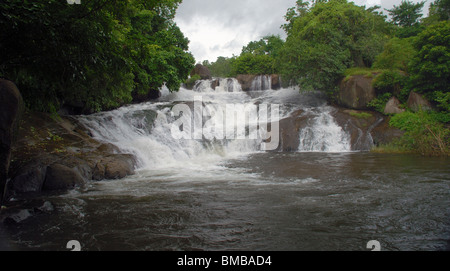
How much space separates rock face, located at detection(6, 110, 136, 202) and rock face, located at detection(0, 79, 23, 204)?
2810 mm

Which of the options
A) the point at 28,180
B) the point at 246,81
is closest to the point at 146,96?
the point at 246,81

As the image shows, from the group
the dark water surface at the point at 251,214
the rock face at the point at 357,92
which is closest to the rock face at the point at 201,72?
the rock face at the point at 357,92

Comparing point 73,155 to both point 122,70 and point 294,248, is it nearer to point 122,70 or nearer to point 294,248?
point 122,70

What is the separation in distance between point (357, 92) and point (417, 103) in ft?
11.2

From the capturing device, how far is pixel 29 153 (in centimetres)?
775

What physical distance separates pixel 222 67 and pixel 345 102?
45504 millimetres

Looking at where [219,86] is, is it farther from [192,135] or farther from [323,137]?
[323,137]

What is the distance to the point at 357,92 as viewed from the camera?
17.7m

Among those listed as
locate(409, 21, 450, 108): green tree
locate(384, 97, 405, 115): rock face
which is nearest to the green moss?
locate(384, 97, 405, 115): rock face

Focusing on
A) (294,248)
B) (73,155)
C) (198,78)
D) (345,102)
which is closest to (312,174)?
(294,248)

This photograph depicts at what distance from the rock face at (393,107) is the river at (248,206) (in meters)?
5.32

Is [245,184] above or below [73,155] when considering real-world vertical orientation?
below

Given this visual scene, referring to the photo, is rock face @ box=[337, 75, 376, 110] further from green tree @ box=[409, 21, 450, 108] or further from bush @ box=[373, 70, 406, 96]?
green tree @ box=[409, 21, 450, 108]
